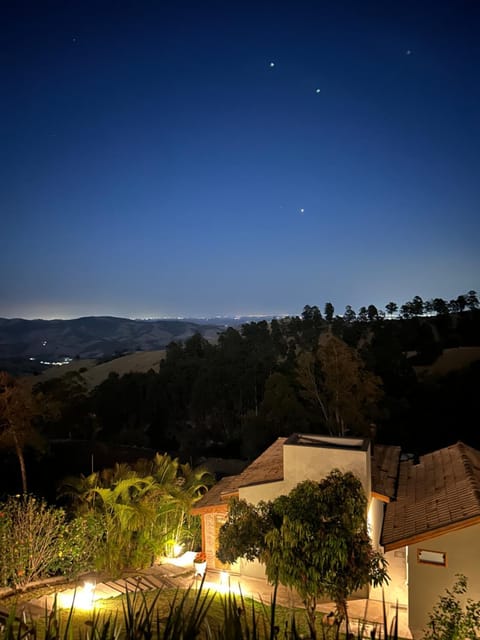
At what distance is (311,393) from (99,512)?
15.2m

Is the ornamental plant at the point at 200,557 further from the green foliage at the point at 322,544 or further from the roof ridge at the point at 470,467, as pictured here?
the roof ridge at the point at 470,467

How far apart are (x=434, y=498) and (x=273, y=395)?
666 inches

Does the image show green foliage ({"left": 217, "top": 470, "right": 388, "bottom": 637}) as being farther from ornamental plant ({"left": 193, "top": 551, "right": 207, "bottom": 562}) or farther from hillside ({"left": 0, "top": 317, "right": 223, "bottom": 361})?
hillside ({"left": 0, "top": 317, "right": 223, "bottom": 361})

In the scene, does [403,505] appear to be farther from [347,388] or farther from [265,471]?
[347,388]

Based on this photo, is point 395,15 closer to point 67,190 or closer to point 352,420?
point 352,420

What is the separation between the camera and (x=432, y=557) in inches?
369

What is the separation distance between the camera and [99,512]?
39.5 feet

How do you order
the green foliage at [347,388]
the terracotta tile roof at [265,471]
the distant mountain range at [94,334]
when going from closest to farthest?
1. the terracotta tile roof at [265,471]
2. the green foliage at [347,388]
3. the distant mountain range at [94,334]

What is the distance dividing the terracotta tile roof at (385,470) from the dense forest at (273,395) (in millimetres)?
4943

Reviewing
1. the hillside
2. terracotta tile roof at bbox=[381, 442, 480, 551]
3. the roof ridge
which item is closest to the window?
terracotta tile roof at bbox=[381, 442, 480, 551]

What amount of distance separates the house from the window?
0.02 m

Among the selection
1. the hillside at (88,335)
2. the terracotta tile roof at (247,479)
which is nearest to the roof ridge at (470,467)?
the terracotta tile roof at (247,479)

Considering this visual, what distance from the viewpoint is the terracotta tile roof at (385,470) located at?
11.6 m

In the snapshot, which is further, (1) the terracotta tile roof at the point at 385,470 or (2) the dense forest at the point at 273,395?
(2) the dense forest at the point at 273,395
